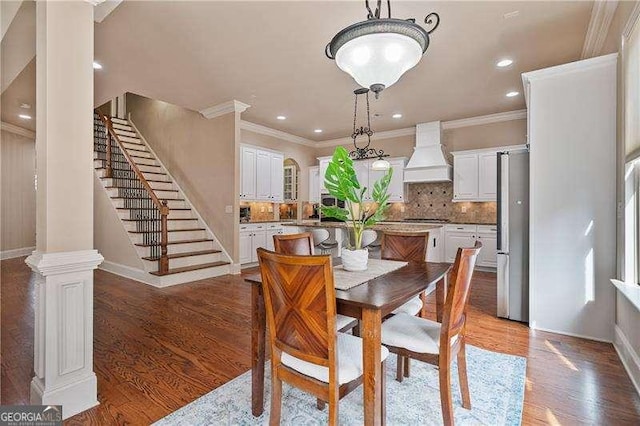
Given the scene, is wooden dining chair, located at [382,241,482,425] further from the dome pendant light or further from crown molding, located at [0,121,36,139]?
crown molding, located at [0,121,36,139]

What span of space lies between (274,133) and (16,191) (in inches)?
238

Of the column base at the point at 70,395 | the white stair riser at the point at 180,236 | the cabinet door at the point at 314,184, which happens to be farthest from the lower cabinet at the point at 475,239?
the column base at the point at 70,395

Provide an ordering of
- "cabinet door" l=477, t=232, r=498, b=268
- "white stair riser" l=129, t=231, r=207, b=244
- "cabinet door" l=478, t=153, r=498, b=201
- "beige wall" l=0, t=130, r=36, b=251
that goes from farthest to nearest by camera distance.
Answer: "beige wall" l=0, t=130, r=36, b=251
"cabinet door" l=478, t=153, r=498, b=201
"cabinet door" l=477, t=232, r=498, b=268
"white stair riser" l=129, t=231, r=207, b=244

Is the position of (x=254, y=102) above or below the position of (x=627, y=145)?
above

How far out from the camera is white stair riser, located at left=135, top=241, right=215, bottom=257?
17.1ft

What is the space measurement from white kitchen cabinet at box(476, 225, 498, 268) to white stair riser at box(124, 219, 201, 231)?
546 centimetres

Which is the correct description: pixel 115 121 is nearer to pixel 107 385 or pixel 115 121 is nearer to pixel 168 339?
pixel 168 339

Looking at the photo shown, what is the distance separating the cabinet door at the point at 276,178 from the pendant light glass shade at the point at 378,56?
17.4 feet

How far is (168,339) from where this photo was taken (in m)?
2.85

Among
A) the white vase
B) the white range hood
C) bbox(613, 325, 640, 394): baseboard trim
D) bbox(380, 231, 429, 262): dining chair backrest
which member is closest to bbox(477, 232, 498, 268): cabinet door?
the white range hood

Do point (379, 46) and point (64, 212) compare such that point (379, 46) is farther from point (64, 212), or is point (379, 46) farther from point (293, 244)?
point (64, 212)

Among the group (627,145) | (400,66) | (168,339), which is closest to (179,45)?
(400,66)

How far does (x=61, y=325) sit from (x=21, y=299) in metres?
3.26

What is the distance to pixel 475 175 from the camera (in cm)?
599
